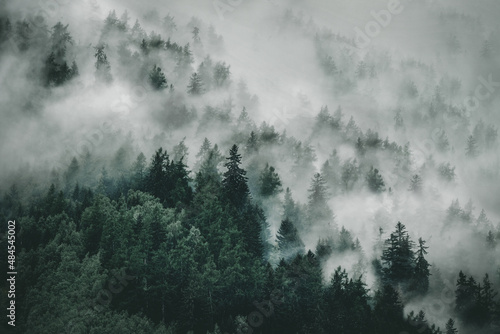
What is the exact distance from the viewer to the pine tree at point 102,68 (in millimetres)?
136000

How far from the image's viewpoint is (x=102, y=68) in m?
137

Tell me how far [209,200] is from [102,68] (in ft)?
255

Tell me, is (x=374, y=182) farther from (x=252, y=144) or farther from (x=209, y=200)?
(x=209, y=200)

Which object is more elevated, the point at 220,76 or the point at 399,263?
the point at 220,76

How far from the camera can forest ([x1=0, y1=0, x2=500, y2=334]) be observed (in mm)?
66375

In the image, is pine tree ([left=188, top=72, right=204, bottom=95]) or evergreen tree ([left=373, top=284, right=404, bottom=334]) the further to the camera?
pine tree ([left=188, top=72, right=204, bottom=95])

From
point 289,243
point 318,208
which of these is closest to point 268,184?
point 318,208

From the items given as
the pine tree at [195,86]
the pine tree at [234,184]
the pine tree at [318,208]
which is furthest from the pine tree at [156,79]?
the pine tree at [234,184]

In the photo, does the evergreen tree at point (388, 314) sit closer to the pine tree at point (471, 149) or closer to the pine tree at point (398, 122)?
the pine tree at point (398, 122)

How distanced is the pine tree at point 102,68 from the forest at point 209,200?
490 mm

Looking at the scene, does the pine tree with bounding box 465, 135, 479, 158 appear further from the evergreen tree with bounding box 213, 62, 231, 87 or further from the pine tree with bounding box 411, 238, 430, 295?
the pine tree with bounding box 411, 238, 430, 295

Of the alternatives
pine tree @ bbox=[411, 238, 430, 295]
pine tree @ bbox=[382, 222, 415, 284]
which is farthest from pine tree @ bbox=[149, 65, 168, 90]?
pine tree @ bbox=[411, 238, 430, 295]

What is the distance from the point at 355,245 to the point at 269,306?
37814 millimetres

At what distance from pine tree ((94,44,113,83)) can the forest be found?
1.61 ft
